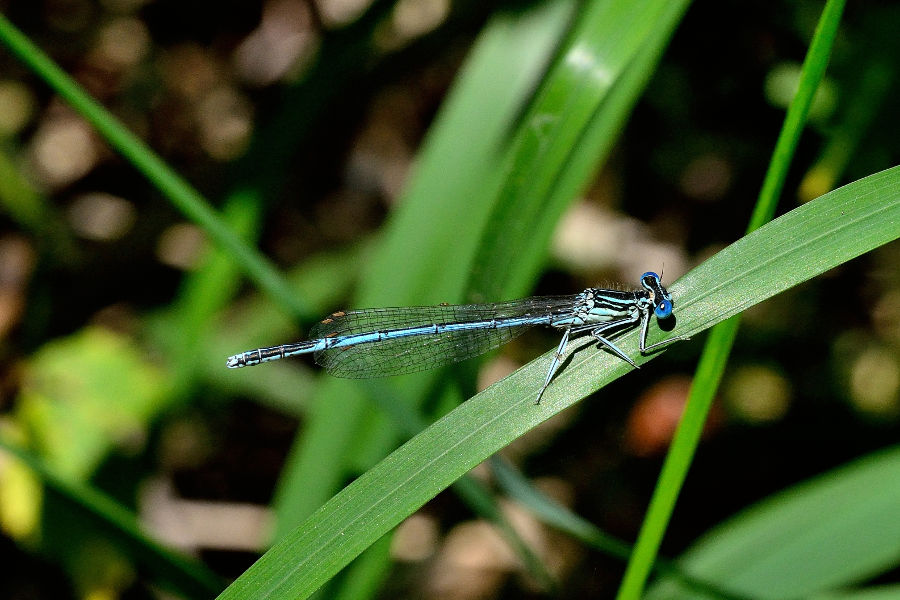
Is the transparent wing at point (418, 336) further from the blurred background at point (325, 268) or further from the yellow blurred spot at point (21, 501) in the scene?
the yellow blurred spot at point (21, 501)

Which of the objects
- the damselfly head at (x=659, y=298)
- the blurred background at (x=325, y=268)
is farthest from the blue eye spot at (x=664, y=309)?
the blurred background at (x=325, y=268)

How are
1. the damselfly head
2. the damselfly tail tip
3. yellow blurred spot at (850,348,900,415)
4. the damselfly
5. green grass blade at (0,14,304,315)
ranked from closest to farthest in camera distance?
the damselfly head → green grass blade at (0,14,304,315) → the damselfly → the damselfly tail tip → yellow blurred spot at (850,348,900,415)

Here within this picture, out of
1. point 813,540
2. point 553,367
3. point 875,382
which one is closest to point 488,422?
point 553,367

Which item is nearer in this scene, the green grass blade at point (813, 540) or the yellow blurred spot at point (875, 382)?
the green grass blade at point (813, 540)

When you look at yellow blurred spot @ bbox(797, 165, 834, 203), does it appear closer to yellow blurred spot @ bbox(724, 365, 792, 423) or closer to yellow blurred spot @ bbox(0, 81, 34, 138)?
yellow blurred spot @ bbox(724, 365, 792, 423)

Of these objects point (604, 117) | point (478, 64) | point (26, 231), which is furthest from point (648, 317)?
point (26, 231)

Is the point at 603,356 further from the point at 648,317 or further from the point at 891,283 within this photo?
the point at 891,283

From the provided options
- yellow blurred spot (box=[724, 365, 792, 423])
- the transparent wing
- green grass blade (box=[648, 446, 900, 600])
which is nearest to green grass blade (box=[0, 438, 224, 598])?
the transparent wing
